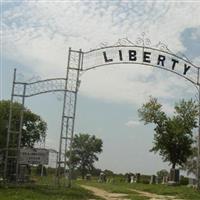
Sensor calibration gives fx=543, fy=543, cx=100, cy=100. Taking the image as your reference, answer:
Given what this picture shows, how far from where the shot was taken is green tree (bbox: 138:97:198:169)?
48.3m

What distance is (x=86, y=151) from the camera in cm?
9719

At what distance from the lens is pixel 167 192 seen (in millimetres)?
31625

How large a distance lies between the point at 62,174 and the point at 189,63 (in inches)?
396

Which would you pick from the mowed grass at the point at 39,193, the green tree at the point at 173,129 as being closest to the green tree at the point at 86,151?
the green tree at the point at 173,129

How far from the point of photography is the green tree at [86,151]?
93.8 metres

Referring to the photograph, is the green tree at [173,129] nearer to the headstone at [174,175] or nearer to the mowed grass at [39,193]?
the headstone at [174,175]

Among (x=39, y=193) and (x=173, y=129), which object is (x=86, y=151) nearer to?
(x=173, y=129)

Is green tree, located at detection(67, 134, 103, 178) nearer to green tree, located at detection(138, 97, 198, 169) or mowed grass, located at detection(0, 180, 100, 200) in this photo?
green tree, located at detection(138, 97, 198, 169)

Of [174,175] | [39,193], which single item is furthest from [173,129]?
[39,193]

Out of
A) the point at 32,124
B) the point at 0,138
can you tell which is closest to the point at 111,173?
the point at 32,124

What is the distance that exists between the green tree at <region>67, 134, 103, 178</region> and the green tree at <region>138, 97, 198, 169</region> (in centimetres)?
4313

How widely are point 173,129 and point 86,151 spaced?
49856mm

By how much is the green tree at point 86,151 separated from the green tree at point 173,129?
142 feet

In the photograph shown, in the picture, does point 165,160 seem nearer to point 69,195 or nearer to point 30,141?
point 30,141
